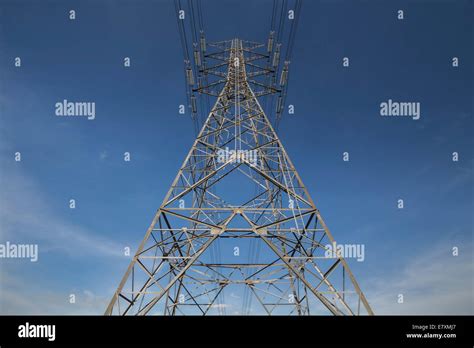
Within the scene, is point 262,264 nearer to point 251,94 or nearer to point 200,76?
point 251,94

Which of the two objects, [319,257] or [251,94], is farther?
[251,94]

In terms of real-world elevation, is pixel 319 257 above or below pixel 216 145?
below

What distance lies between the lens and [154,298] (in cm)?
1021
